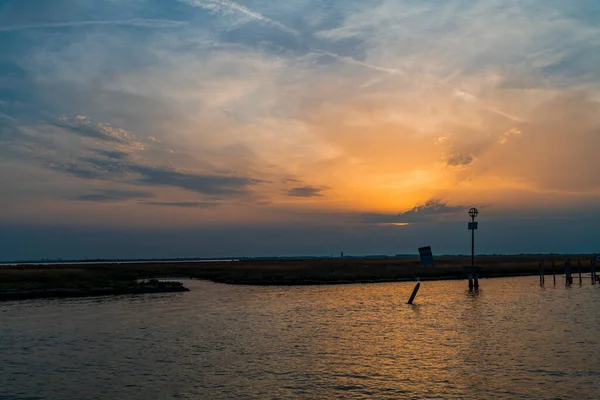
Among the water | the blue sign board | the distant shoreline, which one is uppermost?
the blue sign board

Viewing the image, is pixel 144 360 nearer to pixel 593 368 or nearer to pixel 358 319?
pixel 358 319

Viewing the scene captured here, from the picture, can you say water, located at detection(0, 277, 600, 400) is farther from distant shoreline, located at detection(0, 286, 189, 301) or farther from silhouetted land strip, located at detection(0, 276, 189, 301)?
silhouetted land strip, located at detection(0, 276, 189, 301)

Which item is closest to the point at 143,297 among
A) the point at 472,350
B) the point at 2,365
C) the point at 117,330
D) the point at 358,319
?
the point at 117,330

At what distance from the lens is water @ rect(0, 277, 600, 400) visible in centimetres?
1706

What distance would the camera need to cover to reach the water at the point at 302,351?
56.0ft

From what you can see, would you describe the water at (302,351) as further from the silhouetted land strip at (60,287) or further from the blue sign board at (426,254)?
the blue sign board at (426,254)

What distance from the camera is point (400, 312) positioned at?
121ft

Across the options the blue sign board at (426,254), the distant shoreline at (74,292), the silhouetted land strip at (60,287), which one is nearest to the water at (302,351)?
the distant shoreline at (74,292)

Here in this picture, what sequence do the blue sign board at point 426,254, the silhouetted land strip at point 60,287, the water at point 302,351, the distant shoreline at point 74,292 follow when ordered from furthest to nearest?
1. the blue sign board at point 426,254
2. the silhouetted land strip at point 60,287
3. the distant shoreline at point 74,292
4. the water at point 302,351

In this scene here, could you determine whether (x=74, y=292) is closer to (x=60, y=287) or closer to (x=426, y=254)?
(x=60, y=287)

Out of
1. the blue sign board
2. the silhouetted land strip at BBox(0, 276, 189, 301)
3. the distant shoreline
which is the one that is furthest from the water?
the blue sign board

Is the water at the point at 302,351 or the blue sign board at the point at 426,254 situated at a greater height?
the blue sign board at the point at 426,254

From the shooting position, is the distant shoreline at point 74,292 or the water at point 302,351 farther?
the distant shoreline at point 74,292

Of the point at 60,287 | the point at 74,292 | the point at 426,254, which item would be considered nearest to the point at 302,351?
the point at 74,292
